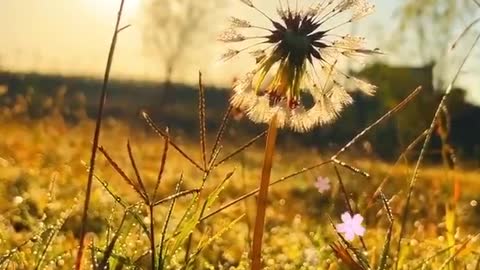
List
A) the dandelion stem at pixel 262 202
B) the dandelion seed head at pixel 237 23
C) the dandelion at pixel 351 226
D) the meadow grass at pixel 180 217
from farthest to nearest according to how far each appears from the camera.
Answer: the meadow grass at pixel 180 217
the dandelion at pixel 351 226
the dandelion seed head at pixel 237 23
the dandelion stem at pixel 262 202

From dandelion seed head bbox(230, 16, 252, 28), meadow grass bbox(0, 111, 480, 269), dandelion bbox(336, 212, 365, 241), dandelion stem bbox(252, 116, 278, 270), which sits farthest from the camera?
meadow grass bbox(0, 111, 480, 269)

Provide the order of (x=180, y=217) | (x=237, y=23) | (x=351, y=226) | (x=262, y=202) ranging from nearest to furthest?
(x=262, y=202)
(x=237, y=23)
(x=351, y=226)
(x=180, y=217)

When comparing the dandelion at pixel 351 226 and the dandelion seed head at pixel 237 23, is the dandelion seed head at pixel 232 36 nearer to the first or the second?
the dandelion seed head at pixel 237 23

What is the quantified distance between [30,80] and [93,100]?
3.60 metres

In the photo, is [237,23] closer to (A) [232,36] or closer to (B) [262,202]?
(A) [232,36]

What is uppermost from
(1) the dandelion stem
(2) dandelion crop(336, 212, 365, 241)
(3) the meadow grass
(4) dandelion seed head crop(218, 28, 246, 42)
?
(4) dandelion seed head crop(218, 28, 246, 42)

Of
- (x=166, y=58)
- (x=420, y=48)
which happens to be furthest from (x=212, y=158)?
(x=166, y=58)

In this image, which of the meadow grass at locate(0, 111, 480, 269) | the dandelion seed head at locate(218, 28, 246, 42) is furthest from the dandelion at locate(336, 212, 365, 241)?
the dandelion seed head at locate(218, 28, 246, 42)

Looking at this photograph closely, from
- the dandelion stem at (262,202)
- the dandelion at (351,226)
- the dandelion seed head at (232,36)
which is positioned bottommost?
the dandelion at (351,226)

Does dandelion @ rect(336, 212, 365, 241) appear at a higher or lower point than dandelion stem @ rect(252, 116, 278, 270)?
lower

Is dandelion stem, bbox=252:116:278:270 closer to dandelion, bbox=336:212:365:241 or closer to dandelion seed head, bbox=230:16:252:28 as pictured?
dandelion seed head, bbox=230:16:252:28

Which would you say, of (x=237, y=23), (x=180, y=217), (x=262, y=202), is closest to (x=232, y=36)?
(x=237, y=23)

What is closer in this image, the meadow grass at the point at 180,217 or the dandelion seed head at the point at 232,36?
the dandelion seed head at the point at 232,36

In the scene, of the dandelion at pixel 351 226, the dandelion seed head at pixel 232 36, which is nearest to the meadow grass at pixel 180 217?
the dandelion at pixel 351 226
